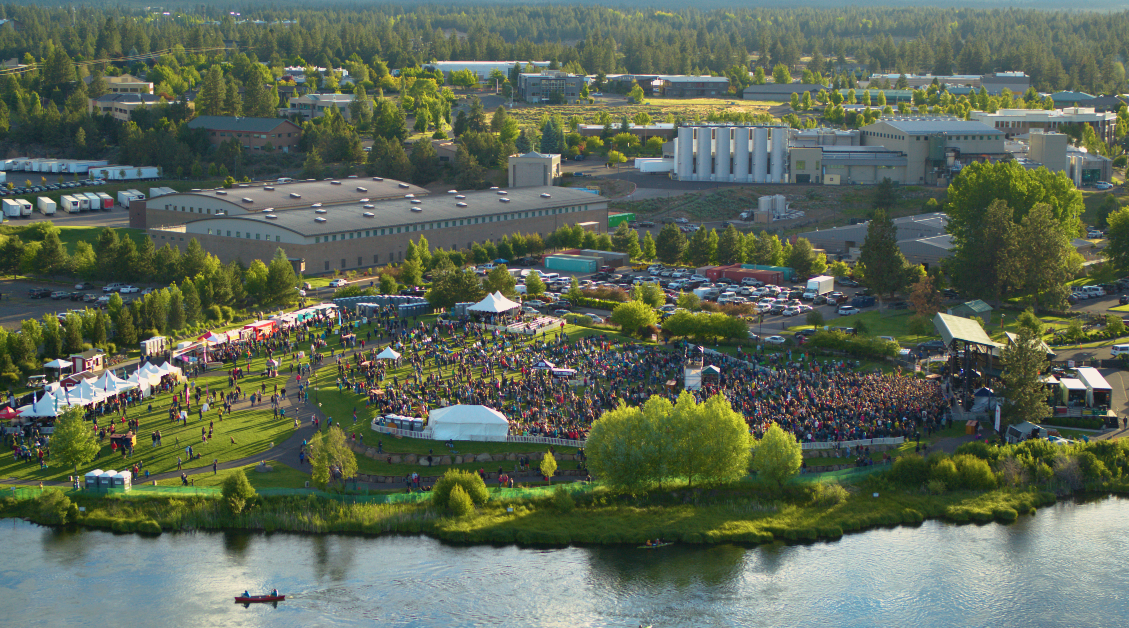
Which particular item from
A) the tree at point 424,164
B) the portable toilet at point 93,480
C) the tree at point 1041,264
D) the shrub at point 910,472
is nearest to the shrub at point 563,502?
the shrub at point 910,472

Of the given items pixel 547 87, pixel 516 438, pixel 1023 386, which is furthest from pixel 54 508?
pixel 547 87

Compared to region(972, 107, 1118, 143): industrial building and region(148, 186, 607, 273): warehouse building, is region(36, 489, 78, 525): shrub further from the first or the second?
region(972, 107, 1118, 143): industrial building

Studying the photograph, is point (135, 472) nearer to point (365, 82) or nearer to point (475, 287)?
point (475, 287)

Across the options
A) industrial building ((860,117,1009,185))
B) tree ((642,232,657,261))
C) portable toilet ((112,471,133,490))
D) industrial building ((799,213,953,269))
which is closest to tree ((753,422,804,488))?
portable toilet ((112,471,133,490))

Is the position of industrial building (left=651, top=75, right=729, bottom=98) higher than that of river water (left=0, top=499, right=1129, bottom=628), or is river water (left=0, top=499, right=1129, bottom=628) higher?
industrial building (left=651, top=75, right=729, bottom=98)

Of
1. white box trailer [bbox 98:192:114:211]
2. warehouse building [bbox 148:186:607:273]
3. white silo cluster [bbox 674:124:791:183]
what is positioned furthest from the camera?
white silo cluster [bbox 674:124:791:183]

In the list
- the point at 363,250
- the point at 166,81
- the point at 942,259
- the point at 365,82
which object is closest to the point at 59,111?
the point at 166,81

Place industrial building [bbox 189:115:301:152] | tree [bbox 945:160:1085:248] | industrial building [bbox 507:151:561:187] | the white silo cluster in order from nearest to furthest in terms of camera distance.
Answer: tree [bbox 945:160:1085:248] → industrial building [bbox 507:151:561:187] → the white silo cluster → industrial building [bbox 189:115:301:152]

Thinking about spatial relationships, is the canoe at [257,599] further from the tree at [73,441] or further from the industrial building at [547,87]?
the industrial building at [547,87]
